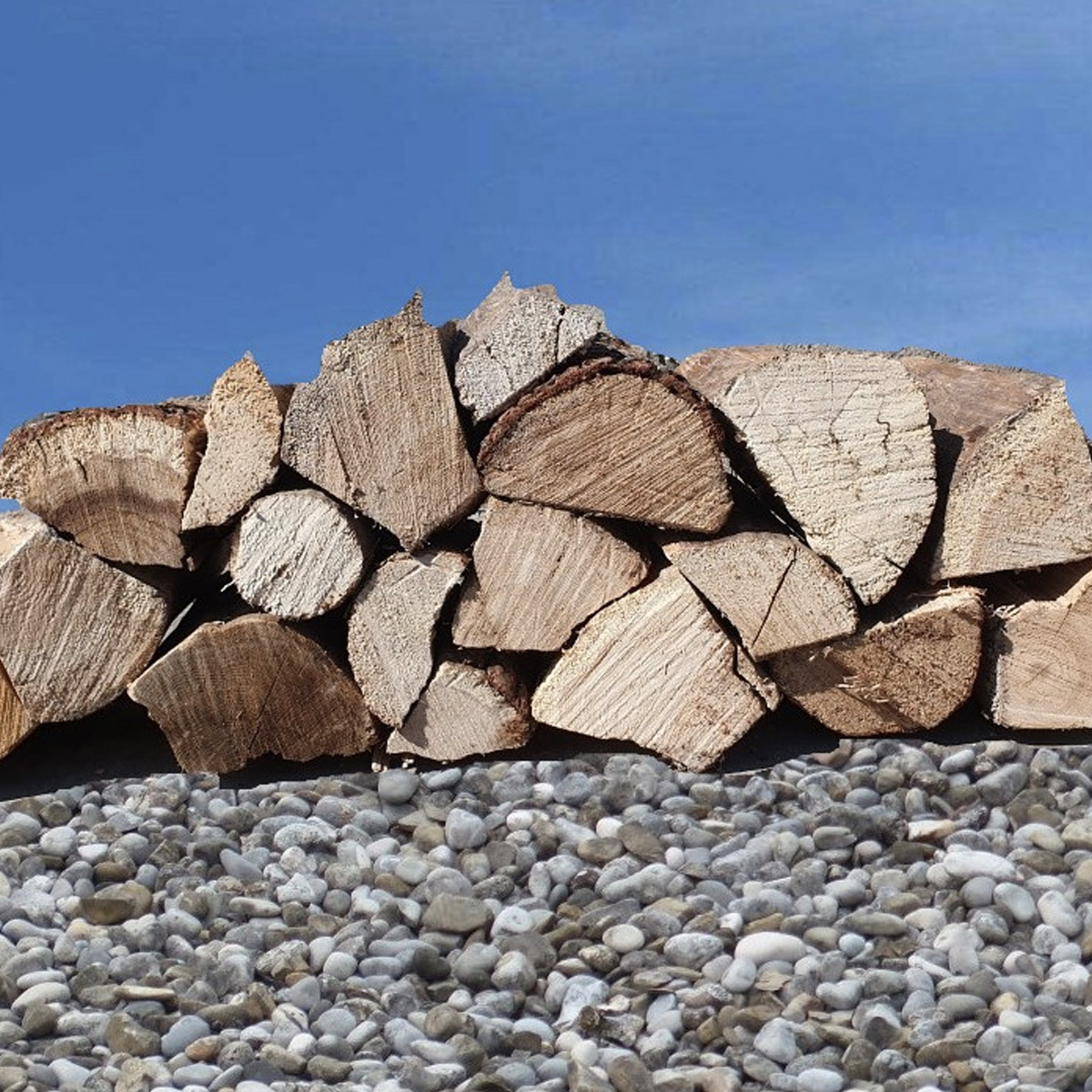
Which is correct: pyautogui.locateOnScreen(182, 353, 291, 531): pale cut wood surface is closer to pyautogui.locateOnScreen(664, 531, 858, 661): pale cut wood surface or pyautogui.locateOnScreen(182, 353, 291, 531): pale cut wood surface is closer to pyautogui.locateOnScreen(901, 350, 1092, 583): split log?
pyautogui.locateOnScreen(664, 531, 858, 661): pale cut wood surface

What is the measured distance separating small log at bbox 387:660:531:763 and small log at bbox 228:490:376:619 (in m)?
0.36

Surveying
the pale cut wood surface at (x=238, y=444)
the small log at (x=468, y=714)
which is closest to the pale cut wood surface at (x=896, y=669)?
the small log at (x=468, y=714)

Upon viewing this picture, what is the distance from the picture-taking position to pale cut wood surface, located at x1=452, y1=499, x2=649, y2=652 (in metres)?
4.15

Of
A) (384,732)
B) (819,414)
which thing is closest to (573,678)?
(384,732)

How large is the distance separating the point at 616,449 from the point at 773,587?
0.54 meters

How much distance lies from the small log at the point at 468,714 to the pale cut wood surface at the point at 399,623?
2.0 inches

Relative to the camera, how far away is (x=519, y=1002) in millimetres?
3305

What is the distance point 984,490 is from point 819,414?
476 millimetres

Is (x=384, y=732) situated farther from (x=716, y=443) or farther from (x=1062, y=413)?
(x=1062, y=413)

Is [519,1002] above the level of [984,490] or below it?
below

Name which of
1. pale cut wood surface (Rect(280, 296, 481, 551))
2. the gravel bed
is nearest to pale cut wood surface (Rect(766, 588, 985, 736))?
the gravel bed

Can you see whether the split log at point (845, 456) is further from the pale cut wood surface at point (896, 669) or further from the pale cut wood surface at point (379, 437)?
the pale cut wood surface at point (379, 437)

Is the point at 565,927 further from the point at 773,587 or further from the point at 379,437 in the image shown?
the point at 379,437

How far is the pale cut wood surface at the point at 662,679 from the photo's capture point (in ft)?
13.5
